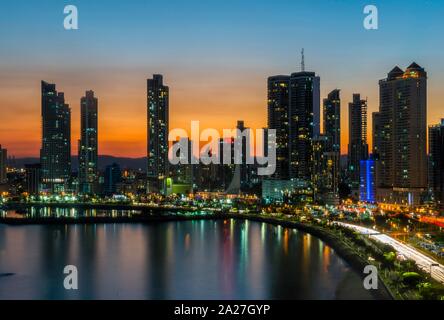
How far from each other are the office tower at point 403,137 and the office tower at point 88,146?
18.6 metres

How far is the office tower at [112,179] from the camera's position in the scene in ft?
119

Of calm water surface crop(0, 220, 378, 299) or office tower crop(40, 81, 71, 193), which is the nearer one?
calm water surface crop(0, 220, 378, 299)

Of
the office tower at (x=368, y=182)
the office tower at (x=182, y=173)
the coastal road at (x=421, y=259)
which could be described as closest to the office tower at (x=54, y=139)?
the office tower at (x=182, y=173)

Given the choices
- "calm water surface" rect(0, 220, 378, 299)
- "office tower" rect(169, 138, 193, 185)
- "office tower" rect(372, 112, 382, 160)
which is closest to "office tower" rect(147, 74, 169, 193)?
"office tower" rect(169, 138, 193, 185)

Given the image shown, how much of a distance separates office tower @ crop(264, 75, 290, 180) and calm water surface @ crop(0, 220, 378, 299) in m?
14.0

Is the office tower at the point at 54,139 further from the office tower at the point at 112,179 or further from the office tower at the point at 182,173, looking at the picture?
the office tower at the point at 182,173

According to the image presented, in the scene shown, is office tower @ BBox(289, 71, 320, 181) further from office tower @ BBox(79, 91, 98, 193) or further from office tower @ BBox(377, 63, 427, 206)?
office tower @ BBox(79, 91, 98, 193)

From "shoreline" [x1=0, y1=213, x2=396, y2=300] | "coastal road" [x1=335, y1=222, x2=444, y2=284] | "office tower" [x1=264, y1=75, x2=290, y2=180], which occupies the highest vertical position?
"office tower" [x1=264, y1=75, x2=290, y2=180]

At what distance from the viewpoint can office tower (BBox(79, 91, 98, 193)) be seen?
116 feet

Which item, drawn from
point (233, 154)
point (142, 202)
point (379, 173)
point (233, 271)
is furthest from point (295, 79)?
point (233, 271)

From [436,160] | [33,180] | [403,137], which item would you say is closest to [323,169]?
[403,137]

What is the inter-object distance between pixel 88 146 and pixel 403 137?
69.2ft
